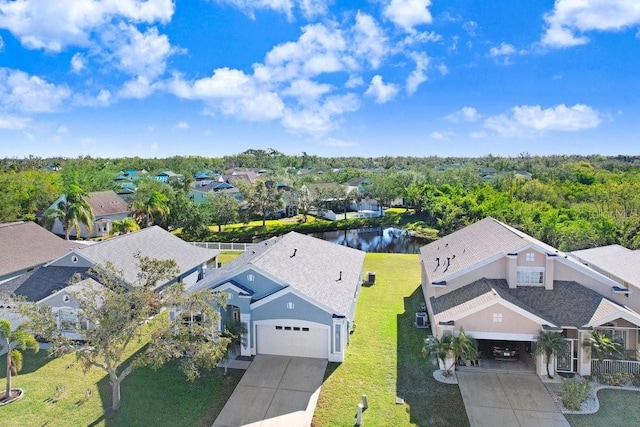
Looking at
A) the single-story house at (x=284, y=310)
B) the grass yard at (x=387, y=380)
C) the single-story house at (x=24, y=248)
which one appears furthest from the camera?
the single-story house at (x=24, y=248)

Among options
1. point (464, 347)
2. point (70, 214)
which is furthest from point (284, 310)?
point (70, 214)

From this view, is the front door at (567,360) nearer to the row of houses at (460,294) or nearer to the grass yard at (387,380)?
the row of houses at (460,294)

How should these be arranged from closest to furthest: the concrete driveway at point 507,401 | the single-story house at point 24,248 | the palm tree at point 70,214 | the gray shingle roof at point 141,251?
the concrete driveway at point 507,401
the gray shingle roof at point 141,251
the single-story house at point 24,248
the palm tree at point 70,214

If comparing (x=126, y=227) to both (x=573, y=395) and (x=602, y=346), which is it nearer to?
(x=573, y=395)

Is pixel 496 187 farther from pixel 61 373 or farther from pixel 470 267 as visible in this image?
pixel 61 373

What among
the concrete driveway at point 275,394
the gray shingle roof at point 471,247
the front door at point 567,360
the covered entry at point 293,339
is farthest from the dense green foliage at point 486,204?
the concrete driveway at point 275,394
